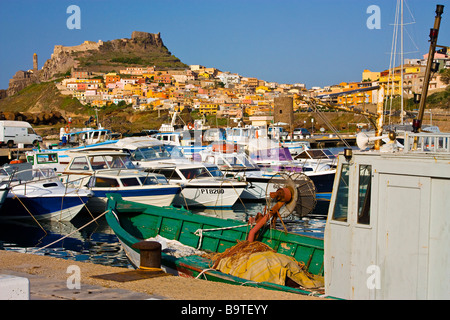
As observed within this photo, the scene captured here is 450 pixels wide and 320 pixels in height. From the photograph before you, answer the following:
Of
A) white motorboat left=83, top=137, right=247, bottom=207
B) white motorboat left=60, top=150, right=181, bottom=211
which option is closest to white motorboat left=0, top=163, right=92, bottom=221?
white motorboat left=60, top=150, right=181, bottom=211

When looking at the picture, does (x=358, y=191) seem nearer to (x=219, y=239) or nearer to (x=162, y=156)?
(x=219, y=239)

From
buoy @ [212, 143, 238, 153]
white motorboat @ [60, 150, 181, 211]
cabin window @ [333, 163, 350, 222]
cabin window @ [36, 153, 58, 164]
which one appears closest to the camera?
cabin window @ [333, 163, 350, 222]

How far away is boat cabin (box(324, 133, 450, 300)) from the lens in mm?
6195

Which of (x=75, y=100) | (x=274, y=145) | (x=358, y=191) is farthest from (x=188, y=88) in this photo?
(x=358, y=191)

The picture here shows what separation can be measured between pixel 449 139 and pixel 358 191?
1323 millimetres

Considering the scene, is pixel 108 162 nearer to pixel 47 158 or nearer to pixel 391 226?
pixel 47 158

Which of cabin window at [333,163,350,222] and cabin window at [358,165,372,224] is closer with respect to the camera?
cabin window at [358,165,372,224]

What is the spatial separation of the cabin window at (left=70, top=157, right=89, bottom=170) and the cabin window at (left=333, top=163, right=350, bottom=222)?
15554 millimetres

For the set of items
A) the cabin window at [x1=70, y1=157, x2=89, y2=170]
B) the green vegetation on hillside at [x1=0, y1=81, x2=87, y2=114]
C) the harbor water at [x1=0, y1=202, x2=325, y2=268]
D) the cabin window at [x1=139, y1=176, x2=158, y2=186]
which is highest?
the green vegetation on hillside at [x1=0, y1=81, x2=87, y2=114]

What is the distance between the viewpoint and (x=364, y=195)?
6.88 m

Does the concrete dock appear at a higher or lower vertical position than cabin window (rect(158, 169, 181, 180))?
lower

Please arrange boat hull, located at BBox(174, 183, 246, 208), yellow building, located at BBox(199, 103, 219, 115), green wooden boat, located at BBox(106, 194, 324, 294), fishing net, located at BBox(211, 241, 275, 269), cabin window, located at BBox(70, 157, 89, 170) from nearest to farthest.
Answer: green wooden boat, located at BBox(106, 194, 324, 294), fishing net, located at BBox(211, 241, 275, 269), cabin window, located at BBox(70, 157, 89, 170), boat hull, located at BBox(174, 183, 246, 208), yellow building, located at BBox(199, 103, 219, 115)

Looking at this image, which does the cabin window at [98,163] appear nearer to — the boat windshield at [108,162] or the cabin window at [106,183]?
the boat windshield at [108,162]

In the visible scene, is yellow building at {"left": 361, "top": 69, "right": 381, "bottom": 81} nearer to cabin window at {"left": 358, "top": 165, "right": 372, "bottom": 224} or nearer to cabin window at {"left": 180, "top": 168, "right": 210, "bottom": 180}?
cabin window at {"left": 180, "top": 168, "right": 210, "bottom": 180}
